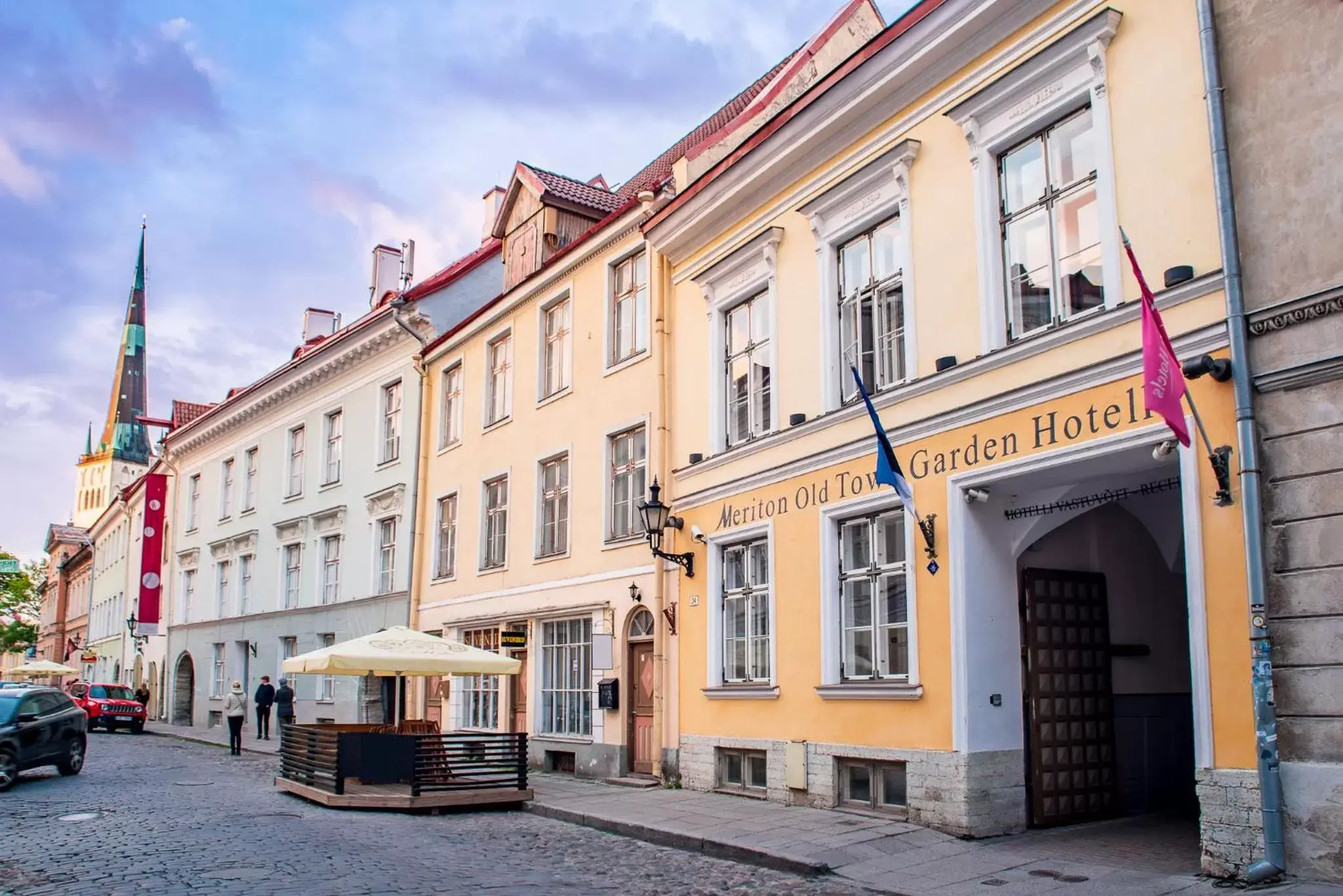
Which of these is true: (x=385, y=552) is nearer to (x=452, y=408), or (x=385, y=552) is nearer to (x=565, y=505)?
(x=452, y=408)

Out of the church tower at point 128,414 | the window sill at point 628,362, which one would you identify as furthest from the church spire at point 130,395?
the window sill at point 628,362

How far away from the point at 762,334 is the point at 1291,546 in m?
8.19

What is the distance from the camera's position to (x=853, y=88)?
13531 mm

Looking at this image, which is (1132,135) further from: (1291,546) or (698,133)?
(698,133)

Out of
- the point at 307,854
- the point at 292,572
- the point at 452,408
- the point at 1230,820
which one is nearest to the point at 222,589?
the point at 292,572

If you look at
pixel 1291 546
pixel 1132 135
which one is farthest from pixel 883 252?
pixel 1291 546

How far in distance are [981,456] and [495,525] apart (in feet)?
42.4

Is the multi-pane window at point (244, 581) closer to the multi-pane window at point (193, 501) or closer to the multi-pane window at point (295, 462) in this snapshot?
the multi-pane window at point (295, 462)

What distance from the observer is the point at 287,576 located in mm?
32031

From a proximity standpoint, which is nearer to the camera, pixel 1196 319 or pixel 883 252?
pixel 1196 319

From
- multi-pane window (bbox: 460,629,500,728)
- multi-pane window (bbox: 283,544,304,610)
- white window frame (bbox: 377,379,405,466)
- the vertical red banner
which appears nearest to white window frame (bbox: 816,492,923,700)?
multi-pane window (bbox: 460,629,500,728)

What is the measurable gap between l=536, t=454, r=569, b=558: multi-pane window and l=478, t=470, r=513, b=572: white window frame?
1.06 meters

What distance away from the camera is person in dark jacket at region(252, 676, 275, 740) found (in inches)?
1117

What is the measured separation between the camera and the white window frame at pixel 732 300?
15211mm
